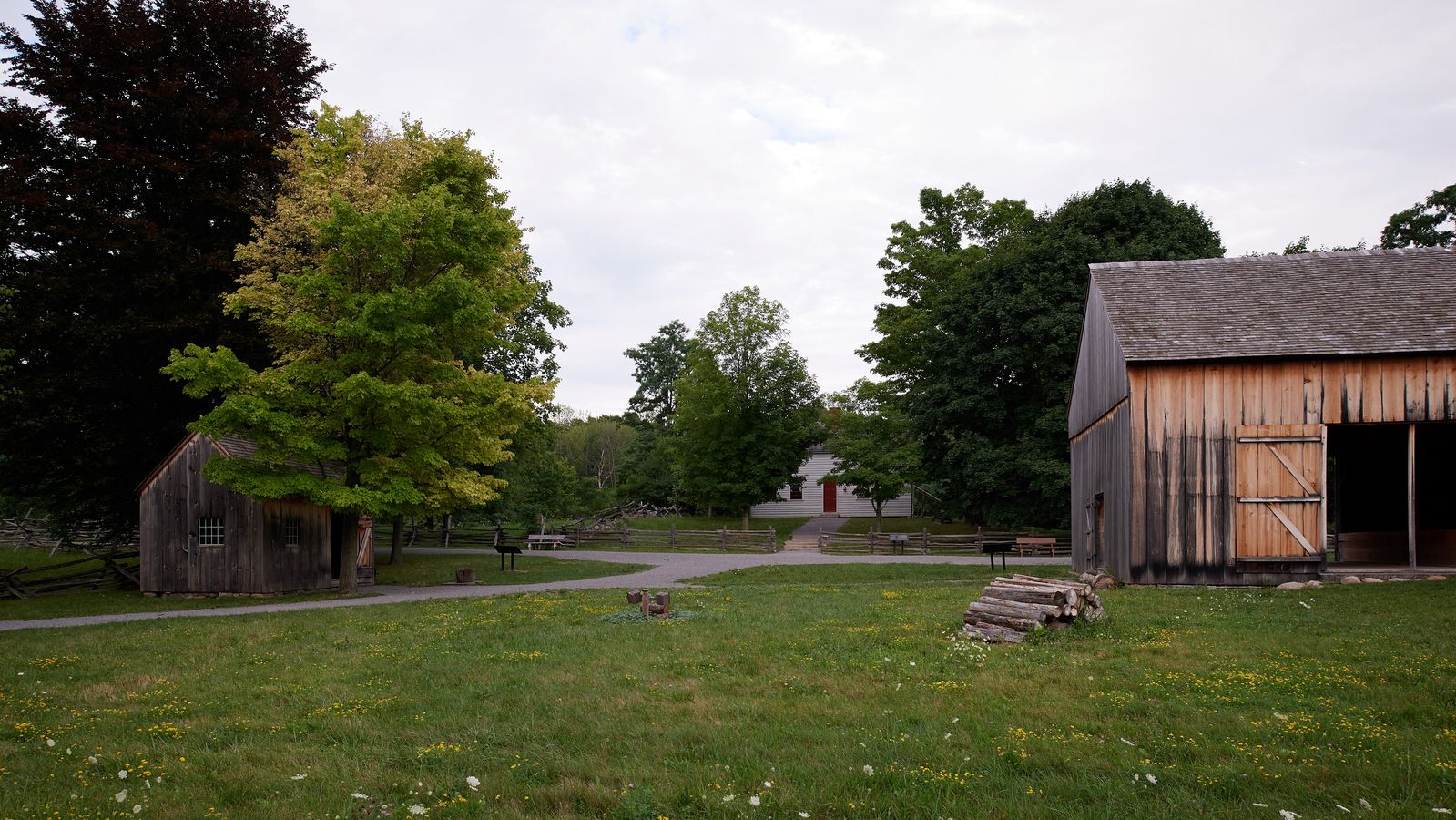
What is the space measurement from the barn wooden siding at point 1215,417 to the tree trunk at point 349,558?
59.3 feet

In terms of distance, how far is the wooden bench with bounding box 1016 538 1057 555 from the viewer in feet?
108

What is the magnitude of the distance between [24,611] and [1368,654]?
23.5m

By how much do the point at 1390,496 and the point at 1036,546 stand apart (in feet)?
38.6

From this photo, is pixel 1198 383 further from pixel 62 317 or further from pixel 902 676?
pixel 62 317

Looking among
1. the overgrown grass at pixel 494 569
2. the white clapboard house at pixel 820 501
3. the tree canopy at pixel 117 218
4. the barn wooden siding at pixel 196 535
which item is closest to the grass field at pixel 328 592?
the overgrown grass at pixel 494 569

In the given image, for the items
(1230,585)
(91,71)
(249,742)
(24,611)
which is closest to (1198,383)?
(1230,585)

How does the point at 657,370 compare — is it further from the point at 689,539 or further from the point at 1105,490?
the point at 1105,490

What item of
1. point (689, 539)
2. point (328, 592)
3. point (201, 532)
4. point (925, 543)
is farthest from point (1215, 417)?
point (689, 539)

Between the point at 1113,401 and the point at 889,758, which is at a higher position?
the point at 1113,401

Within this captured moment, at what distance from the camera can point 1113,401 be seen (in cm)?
2072

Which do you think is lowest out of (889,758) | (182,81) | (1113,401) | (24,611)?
(24,611)

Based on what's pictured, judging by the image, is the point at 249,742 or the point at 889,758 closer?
the point at 889,758

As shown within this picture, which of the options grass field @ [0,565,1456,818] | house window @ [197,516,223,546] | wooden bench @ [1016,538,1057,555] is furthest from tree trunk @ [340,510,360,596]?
wooden bench @ [1016,538,1057,555]

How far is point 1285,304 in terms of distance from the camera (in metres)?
20.2
